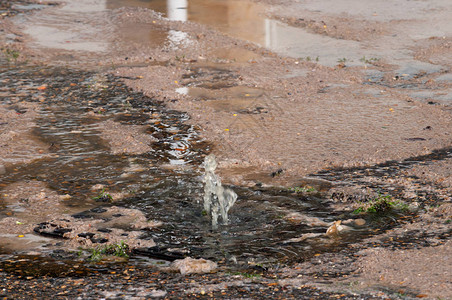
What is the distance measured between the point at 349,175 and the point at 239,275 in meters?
1.80

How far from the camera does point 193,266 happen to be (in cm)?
332

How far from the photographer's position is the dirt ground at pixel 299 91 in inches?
142

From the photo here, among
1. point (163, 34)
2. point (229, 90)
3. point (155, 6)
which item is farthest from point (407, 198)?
point (155, 6)

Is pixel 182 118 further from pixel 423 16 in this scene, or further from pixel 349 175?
pixel 423 16

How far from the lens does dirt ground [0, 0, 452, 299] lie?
3.61m

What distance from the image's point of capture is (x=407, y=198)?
424 centimetres

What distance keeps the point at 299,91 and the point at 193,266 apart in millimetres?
3916

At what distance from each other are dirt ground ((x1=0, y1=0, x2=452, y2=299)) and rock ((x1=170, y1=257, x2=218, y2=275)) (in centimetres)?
22

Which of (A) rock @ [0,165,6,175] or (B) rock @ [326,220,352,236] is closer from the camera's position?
(B) rock @ [326,220,352,236]

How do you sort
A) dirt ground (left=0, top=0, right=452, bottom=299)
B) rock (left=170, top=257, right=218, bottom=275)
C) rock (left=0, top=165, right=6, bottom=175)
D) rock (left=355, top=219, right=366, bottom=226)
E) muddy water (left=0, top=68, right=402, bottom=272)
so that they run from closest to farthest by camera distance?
rock (left=170, top=257, right=218, bottom=275)
dirt ground (left=0, top=0, right=452, bottom=299)
muddy water (left=0, top=68, right=402, bottom=272)
rock (left=355, top=219, right=366, bottom=226)
rock (left=0, top=165, right=6, bottom=175)

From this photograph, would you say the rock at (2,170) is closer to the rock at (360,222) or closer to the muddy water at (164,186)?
the muddy water at (164,186)

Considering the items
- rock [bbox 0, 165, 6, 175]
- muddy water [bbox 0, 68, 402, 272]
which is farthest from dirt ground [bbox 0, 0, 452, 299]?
muddy water [bbox 0, 68, 402, 272]

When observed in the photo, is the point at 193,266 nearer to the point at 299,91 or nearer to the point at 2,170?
the point at 2,170

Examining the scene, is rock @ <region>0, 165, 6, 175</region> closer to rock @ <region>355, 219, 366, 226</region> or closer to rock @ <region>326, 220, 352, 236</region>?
rock @ <region>326, 220, 352, 236</region>
